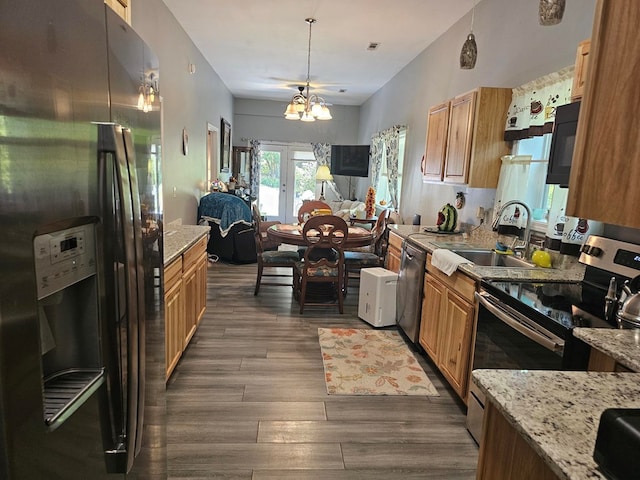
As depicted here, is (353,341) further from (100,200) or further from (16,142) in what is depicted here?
(16,142)

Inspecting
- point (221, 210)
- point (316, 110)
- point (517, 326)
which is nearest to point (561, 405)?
point (517, 326)

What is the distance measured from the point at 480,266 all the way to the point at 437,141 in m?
Result: 1.72

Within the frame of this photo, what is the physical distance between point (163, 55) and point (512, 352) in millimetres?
3830

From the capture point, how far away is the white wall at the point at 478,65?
2.64 metres

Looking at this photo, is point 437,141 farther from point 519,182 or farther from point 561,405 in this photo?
point 561,405

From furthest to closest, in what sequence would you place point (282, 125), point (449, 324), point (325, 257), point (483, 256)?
point (282, 125)
point (325, 257)
point (483, 256)
point (449, 324)

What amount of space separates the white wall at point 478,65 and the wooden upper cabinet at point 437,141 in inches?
12.3

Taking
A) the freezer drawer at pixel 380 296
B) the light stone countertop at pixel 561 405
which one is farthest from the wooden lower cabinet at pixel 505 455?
the freezer drawer at pixel 380 296

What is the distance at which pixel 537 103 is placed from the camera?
Result: 271cm

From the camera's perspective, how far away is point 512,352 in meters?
1.92

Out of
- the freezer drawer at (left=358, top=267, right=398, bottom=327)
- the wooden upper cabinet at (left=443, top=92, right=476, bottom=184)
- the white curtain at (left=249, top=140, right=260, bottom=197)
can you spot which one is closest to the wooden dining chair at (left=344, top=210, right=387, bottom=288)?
the freezer drawer at (left=358, top=267, right=398, bottom=327)

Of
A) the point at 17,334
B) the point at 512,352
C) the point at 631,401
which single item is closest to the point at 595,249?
the point at 512,352

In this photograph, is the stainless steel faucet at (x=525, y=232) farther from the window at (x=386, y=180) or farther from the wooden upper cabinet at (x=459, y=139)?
the window at (x=386, y=180)

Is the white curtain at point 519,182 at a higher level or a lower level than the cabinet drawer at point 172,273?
higher
